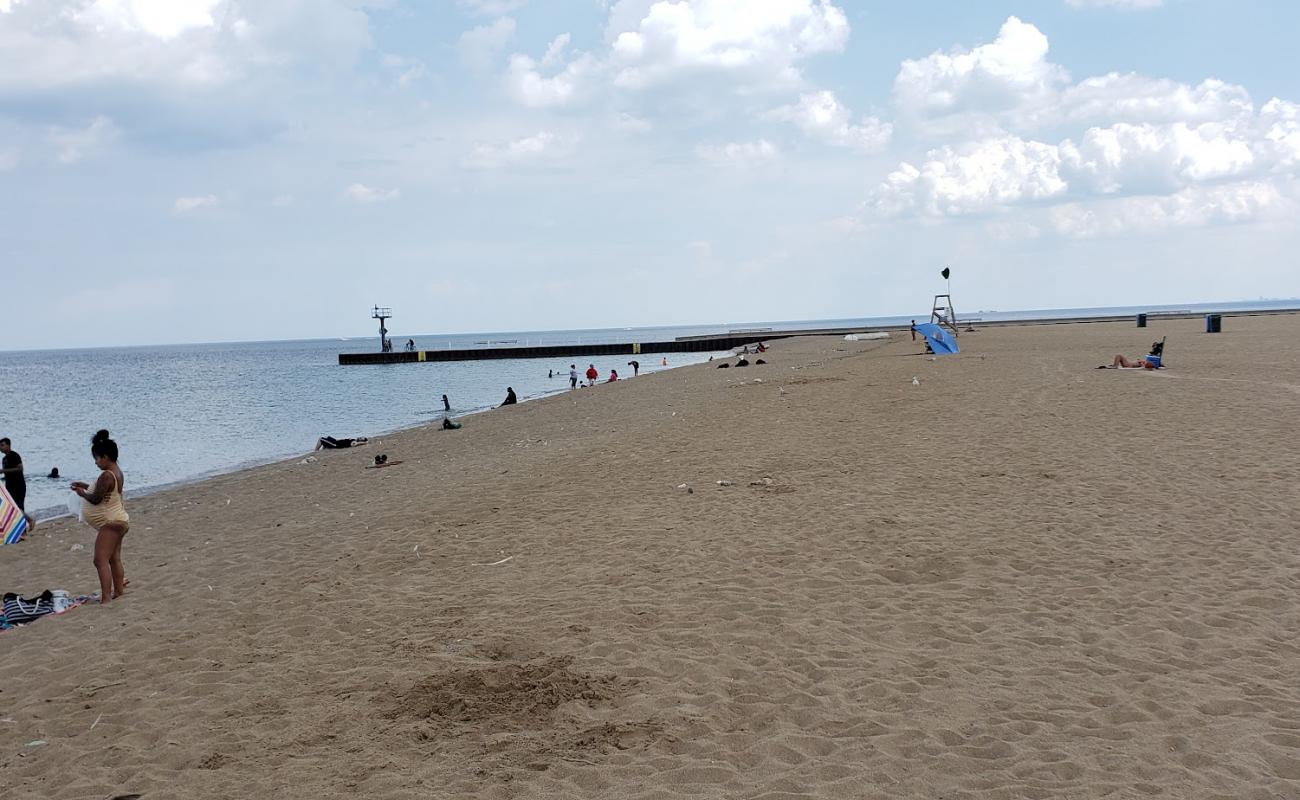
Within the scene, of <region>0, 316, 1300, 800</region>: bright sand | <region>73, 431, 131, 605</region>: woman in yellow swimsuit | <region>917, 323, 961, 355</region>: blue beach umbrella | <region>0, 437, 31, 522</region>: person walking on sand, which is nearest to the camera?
<region>0, 316, 1300, 800</region>: bright sand

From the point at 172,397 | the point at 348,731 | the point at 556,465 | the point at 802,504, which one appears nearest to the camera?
the point at 348,731

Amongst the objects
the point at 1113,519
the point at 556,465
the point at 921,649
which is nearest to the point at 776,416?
the point at 556,465

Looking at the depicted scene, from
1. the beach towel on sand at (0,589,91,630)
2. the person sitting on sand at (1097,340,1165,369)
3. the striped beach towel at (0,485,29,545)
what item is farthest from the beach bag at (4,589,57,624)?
the person sitting on sand at (1097,340,1165,369)

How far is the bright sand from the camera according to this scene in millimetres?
4781

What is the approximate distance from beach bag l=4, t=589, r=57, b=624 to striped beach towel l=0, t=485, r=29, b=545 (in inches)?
217

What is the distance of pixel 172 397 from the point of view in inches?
2322

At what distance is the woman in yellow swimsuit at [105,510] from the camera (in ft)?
28.4

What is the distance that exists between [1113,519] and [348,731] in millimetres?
7754

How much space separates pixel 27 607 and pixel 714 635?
6.72m

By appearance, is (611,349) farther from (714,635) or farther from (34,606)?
(714,635)

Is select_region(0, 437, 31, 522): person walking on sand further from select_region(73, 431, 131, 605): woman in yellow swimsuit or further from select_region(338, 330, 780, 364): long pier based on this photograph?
select_region(338, 330, 780, 364): long pier

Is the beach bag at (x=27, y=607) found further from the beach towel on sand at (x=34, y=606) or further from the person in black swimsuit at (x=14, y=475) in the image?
the person in black swimsuit at (x=14, y=475)

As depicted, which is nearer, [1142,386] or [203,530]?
[203,530]

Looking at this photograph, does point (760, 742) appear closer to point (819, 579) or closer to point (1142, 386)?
point (819, 579)
